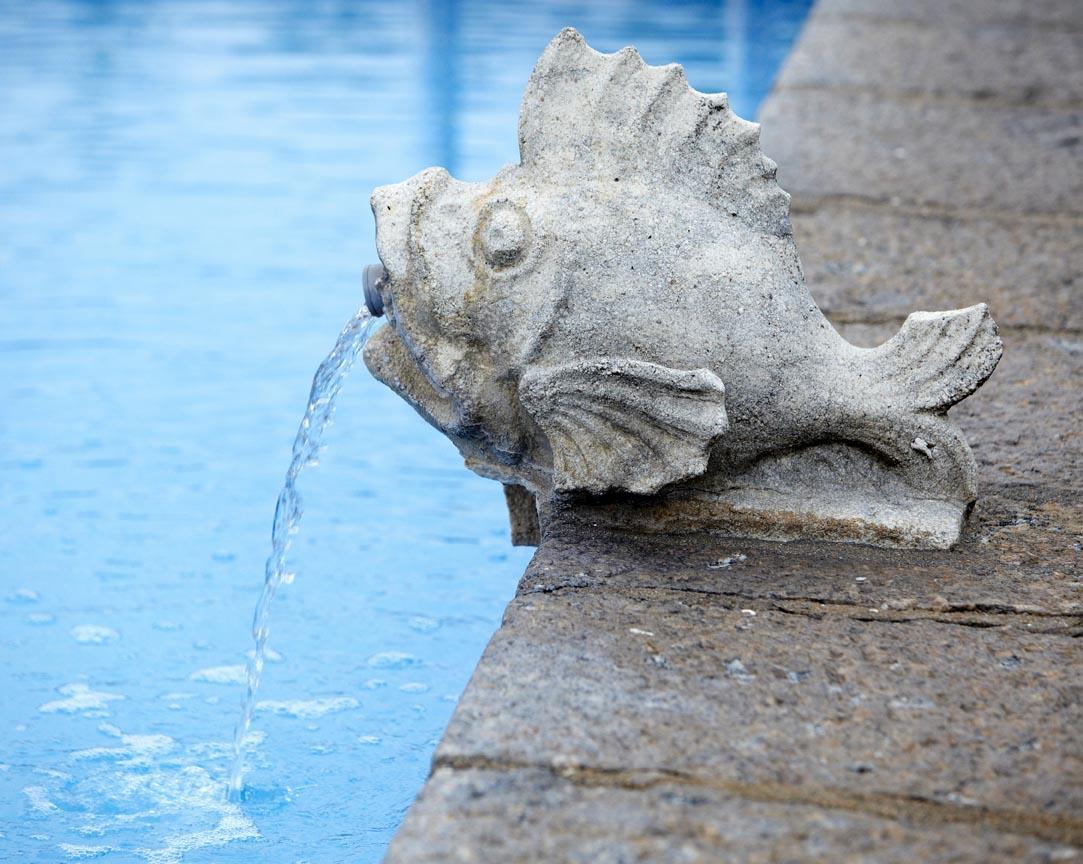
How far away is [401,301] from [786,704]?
0.84 meters

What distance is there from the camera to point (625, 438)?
2.11 meters

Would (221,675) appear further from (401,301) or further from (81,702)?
(401,301)

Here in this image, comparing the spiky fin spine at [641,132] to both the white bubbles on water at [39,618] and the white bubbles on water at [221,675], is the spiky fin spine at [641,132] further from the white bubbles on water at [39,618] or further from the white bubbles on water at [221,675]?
the white bubbles on water at [39,618]

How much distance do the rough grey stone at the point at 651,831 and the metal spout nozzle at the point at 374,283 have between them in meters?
0.91

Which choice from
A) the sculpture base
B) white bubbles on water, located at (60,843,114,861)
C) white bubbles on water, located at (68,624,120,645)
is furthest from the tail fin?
white bubbles on water, located at (68,624,120,645)

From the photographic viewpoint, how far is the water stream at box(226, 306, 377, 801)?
8.59 ft

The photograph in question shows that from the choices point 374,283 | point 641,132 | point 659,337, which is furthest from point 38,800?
point 641,132

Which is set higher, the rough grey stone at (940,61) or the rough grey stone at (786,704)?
→ the rough grey stone at (940,61)

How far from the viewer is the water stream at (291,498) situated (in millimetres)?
2617

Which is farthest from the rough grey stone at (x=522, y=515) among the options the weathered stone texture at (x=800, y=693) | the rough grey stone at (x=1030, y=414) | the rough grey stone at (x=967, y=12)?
the rough grey stone at (x=967, y=12)

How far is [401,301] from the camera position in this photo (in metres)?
2.17

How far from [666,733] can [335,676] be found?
1.43m

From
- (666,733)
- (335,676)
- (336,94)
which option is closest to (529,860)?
(666,733)

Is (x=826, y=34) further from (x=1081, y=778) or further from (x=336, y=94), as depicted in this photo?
(x=1081, y=778)
